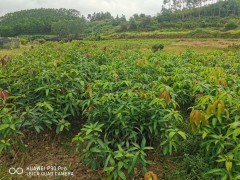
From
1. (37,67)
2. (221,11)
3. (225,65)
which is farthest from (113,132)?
(221,11)

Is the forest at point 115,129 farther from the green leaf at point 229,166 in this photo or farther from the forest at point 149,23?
the forest at point 149,23

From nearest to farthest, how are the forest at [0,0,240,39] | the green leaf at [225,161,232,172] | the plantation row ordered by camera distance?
the green leaf at [225,161,232,172], the plantation row, the forest at [0,0,240,39]

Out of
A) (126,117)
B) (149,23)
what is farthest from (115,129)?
(149,23)

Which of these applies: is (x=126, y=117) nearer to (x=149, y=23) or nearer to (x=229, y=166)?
(x=229, y=166)

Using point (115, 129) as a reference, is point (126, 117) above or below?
above

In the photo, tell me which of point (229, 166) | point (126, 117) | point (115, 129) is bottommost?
point (229, 166)

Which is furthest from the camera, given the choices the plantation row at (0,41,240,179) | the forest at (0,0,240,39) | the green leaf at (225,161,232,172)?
the forest at (0,0,240,39)

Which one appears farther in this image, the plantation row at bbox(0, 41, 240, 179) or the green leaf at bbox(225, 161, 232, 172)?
the plantation row at bbox(0, 41, 240, 179)

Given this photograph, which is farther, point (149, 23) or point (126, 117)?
point (149, 23)

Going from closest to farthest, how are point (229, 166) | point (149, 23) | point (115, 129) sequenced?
point (229, 166), point (115, 129), point (149, 23)

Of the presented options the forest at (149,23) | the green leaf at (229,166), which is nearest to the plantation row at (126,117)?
the green leaf at (229,166)

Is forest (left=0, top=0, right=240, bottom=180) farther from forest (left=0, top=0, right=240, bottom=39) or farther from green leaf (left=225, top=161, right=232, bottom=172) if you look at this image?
forest (left=0, top=0, right=240, bottom=39)

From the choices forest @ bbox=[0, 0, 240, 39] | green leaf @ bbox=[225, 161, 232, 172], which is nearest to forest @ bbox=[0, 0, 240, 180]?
green leaf @ bbox=[225, 161, 232, 172]

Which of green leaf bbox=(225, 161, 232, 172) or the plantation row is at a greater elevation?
Result: the plantation row
